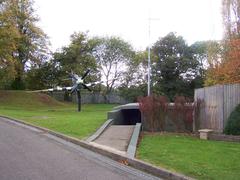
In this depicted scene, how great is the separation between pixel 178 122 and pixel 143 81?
52.0 m

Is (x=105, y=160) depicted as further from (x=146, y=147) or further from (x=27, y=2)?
(x=27, y=2)

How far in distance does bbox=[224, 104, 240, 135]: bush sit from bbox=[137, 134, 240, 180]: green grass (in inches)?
44.5

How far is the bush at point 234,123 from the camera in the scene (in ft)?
56.4

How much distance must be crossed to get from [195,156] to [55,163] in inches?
150

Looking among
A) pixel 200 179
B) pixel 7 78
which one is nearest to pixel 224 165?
pixel 200 179

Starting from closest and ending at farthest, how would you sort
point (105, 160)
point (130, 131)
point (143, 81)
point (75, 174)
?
1. point (75, 174)
2. point (105, 160)
3. point (130, 131)
4. point (143, 81)

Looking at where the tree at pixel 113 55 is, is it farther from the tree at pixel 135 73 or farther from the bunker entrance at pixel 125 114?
the bunker entrance at pixel 125 114

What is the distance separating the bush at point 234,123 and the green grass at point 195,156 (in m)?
1.13

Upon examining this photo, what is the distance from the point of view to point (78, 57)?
72.7 metres

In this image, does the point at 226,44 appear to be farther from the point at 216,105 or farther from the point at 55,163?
the point at 55,163

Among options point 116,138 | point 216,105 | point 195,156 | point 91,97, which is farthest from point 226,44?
point 91,97

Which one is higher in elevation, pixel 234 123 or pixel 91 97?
pixel 91 97

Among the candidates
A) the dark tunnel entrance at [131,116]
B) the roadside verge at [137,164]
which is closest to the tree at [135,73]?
the dark tunnel entrance at [131,116]

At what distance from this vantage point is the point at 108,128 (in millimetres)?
21844
